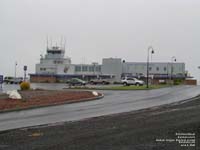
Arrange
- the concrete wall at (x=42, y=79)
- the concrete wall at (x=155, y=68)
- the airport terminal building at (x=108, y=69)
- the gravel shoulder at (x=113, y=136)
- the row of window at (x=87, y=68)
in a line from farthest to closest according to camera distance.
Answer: the row of window at (x=87, y=68)
the concrete wall at (x=155, y=68)
the airport terminal building at (x=108, y=69)
the concrete wall at (x=42, y=79)
the gravel shoulder at (x=113, y=136)

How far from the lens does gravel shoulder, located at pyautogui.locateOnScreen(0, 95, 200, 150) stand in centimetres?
879

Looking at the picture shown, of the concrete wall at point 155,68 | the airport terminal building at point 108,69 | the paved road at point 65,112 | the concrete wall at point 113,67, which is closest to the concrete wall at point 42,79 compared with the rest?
the airport terminal building at point 108,69

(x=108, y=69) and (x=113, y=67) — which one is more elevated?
(x=113, y=67)

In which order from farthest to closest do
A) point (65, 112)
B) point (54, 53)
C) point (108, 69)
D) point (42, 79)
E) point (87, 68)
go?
point (54, 53) < point (87, 68) < point (108, 69) < point (42, 79) < point (65, 112)

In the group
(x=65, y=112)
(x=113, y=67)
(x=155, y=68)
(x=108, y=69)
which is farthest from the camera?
(x=155, y=68)

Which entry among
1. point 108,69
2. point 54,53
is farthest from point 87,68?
point 54,53

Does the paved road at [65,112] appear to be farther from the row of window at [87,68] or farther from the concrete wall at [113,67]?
the row of window at [87,68]

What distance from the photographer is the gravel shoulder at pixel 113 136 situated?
8789mm

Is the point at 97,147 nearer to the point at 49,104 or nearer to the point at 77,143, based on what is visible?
the point at 77,143

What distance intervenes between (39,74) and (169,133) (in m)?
108

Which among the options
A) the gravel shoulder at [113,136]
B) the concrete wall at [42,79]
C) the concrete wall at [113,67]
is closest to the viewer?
the gravel shoulder at [113,136]

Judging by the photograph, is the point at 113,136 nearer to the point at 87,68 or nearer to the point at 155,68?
the point at 87,68

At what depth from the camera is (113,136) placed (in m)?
10.1

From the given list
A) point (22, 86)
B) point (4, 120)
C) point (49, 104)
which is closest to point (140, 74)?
point (22, 86)
